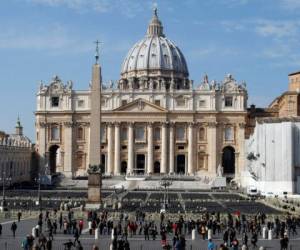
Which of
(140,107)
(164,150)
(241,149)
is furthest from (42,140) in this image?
(241,149)

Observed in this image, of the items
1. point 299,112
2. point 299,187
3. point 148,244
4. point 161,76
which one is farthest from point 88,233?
point 161,76

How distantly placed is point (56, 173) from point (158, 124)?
16.2 metres

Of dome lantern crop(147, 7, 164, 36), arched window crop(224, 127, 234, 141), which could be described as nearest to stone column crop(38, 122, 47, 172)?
arched window crop(224, 127, 234, 141)

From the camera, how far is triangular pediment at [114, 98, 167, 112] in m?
99.9

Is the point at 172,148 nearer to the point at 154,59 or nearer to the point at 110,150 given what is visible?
the point at 110,150

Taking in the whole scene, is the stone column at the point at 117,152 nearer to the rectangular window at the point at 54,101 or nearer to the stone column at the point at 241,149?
the rectangular window at the point at 54,101

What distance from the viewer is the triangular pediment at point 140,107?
99875 mm

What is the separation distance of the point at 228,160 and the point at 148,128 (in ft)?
46.0

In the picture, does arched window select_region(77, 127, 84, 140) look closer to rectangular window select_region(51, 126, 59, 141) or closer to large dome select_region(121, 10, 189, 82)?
rectangular window select_region(51, 126, 59, 141)

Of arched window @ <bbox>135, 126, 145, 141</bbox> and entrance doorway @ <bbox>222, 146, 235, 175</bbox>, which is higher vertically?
arched window @ <bbox>135, 126, 145, 141</bbox>

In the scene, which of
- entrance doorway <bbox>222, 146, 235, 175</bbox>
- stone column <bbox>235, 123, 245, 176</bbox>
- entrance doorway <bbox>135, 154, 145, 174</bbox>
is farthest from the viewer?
entrance doorway <bbox>222, 146, 235, 175</bbox>

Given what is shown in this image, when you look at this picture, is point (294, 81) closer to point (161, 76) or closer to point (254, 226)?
point (161, 76)

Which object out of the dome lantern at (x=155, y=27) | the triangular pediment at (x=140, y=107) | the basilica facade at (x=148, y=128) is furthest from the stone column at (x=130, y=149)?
Answer: the dome lantern at (x=155, y=27)

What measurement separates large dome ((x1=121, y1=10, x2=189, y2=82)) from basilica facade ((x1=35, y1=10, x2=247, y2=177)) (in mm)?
23193
